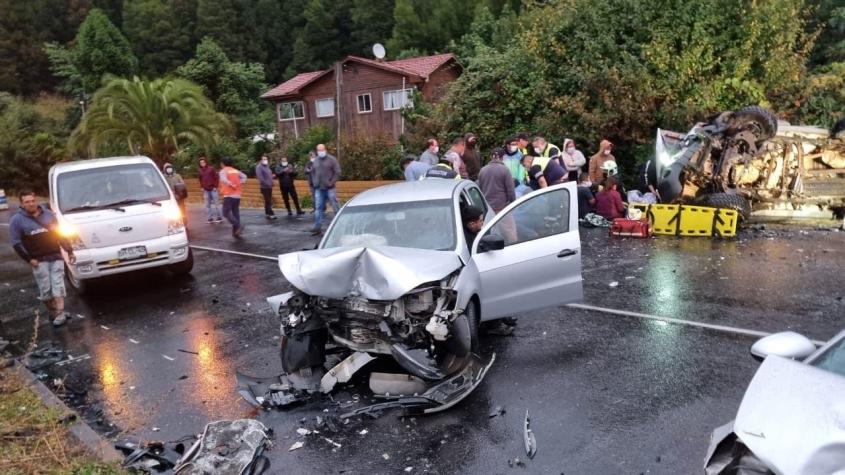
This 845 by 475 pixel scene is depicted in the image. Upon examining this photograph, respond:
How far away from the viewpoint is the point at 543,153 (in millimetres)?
12758

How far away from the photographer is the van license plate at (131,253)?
9.53m

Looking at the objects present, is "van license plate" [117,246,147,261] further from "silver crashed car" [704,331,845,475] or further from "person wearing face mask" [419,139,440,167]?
"silver crashed car" [704,331,845,475]

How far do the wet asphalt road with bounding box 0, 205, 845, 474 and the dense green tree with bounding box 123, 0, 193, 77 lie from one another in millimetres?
A: 48739

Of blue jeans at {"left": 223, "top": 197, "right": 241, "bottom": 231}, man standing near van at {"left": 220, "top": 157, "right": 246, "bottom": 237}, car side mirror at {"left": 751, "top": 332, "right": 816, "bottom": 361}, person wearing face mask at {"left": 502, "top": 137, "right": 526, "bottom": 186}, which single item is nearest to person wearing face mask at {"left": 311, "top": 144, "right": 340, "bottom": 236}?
man standing near van at {"left": 220, "top": 157, "right": 246, "bottom": 237}

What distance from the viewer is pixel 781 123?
13086 millimetres

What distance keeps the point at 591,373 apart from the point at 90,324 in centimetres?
659

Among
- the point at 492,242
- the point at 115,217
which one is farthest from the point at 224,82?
the point at 492,242

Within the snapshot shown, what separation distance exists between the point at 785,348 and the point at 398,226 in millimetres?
3745

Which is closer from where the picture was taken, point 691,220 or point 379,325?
point 379,325

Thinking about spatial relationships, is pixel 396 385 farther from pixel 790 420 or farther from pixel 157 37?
pixel 157 37

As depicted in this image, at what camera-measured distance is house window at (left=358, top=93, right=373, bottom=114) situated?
114ft

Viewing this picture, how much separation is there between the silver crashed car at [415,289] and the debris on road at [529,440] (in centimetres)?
62

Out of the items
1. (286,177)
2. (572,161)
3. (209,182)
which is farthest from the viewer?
(286,177)

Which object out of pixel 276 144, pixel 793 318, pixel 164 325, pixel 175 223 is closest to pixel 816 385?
pixel 793 318
